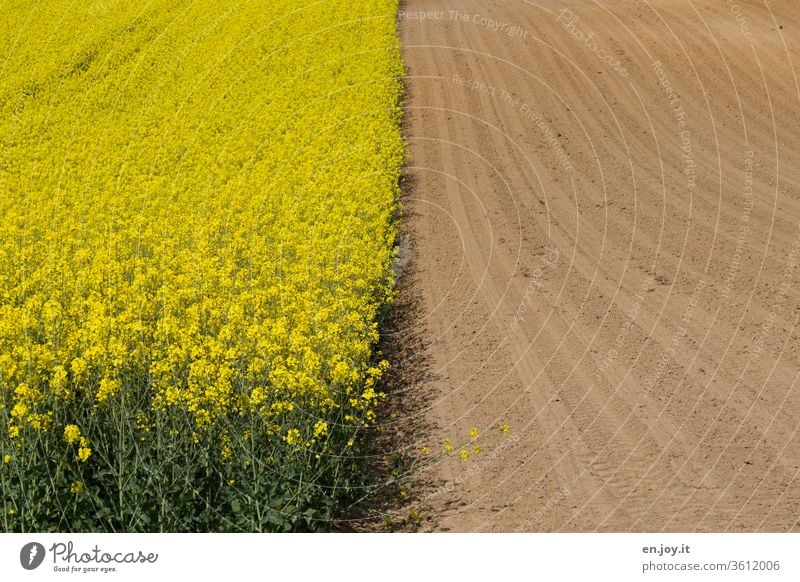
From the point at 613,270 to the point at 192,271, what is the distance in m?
6.72

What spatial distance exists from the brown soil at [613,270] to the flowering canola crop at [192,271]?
1163mm

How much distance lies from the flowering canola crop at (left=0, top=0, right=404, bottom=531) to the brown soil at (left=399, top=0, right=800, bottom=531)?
1.16 metres

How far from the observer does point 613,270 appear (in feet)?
52.9

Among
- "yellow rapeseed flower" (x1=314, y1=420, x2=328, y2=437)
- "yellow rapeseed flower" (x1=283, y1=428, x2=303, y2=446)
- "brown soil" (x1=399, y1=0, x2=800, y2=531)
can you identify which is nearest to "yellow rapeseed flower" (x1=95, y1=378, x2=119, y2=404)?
"yellow rapeseed flower" (x1=283, y1=428, x2=303, y2=446)

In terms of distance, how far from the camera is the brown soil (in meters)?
10.5

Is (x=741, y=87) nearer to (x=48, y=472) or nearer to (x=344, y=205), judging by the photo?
(x=344, y=205)

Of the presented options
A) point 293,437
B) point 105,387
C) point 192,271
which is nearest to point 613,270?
point 192,271

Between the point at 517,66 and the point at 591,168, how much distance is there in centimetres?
808

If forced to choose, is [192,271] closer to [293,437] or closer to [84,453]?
[293,437]

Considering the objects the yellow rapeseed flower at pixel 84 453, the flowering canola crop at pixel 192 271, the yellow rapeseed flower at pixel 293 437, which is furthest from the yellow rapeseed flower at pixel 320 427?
the yellow rapeseed flower at pixel 84 453

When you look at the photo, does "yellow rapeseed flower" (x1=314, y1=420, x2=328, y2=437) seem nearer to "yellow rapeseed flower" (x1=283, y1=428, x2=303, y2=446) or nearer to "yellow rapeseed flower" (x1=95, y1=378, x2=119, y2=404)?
"yellow rapeseed flower" (x1=283, y1=428, x2=303, y2=446)

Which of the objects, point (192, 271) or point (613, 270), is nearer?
point (192, 271)

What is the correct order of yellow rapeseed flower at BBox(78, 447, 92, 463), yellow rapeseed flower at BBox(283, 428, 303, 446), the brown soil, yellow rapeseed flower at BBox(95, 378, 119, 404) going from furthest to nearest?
the brown soil < yellow rapeseed flower at BBox(283, 428, 303, 446) < yellow rapeseed flower at BBox(95, 378, 119, 404) < yellow rapeseed flower at BBox(78, 447, 92, 463)

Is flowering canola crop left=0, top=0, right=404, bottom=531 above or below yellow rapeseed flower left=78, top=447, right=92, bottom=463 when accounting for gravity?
above
